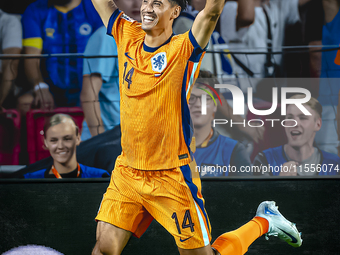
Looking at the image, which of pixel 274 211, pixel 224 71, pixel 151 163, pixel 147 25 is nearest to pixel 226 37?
pixel 224 71

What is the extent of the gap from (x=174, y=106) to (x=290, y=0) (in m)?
1.32

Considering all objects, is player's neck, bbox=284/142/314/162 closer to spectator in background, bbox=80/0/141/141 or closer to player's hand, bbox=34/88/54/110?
spectator in background, bbox=80/0/141/141

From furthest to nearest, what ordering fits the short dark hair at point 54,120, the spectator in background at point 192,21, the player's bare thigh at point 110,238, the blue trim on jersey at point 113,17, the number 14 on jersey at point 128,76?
the short dark hair at point 54,120 → the spectator in background at point 192,21 → the blue trim on jersey at point 113,17 → the number 14 on jersey at point 128,76 → the player's bare thigh at point 110,238

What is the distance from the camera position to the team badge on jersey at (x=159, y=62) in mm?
2346

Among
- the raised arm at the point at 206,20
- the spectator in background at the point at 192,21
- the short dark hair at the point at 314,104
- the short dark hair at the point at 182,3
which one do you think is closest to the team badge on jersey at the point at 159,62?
the raised arm at the point at 206,20

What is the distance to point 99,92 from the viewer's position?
2.89 m

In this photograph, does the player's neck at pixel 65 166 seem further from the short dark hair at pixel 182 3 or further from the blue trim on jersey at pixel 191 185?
the short dark hair at pixel 182 3

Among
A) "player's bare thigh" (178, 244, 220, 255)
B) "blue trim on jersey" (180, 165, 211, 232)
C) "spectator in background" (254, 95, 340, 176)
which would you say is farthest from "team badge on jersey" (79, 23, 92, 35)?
"player's bare thigh" (178, 244, 220, 255)

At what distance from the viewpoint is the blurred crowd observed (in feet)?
9.25

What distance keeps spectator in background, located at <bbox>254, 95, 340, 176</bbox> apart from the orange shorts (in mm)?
842

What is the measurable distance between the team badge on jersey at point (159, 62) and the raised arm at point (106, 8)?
0.53 meters

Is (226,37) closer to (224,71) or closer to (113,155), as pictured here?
(224,71)

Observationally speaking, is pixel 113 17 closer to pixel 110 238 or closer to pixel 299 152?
pixel 110 238

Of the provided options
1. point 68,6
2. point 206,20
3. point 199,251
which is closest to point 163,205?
point 199,251
